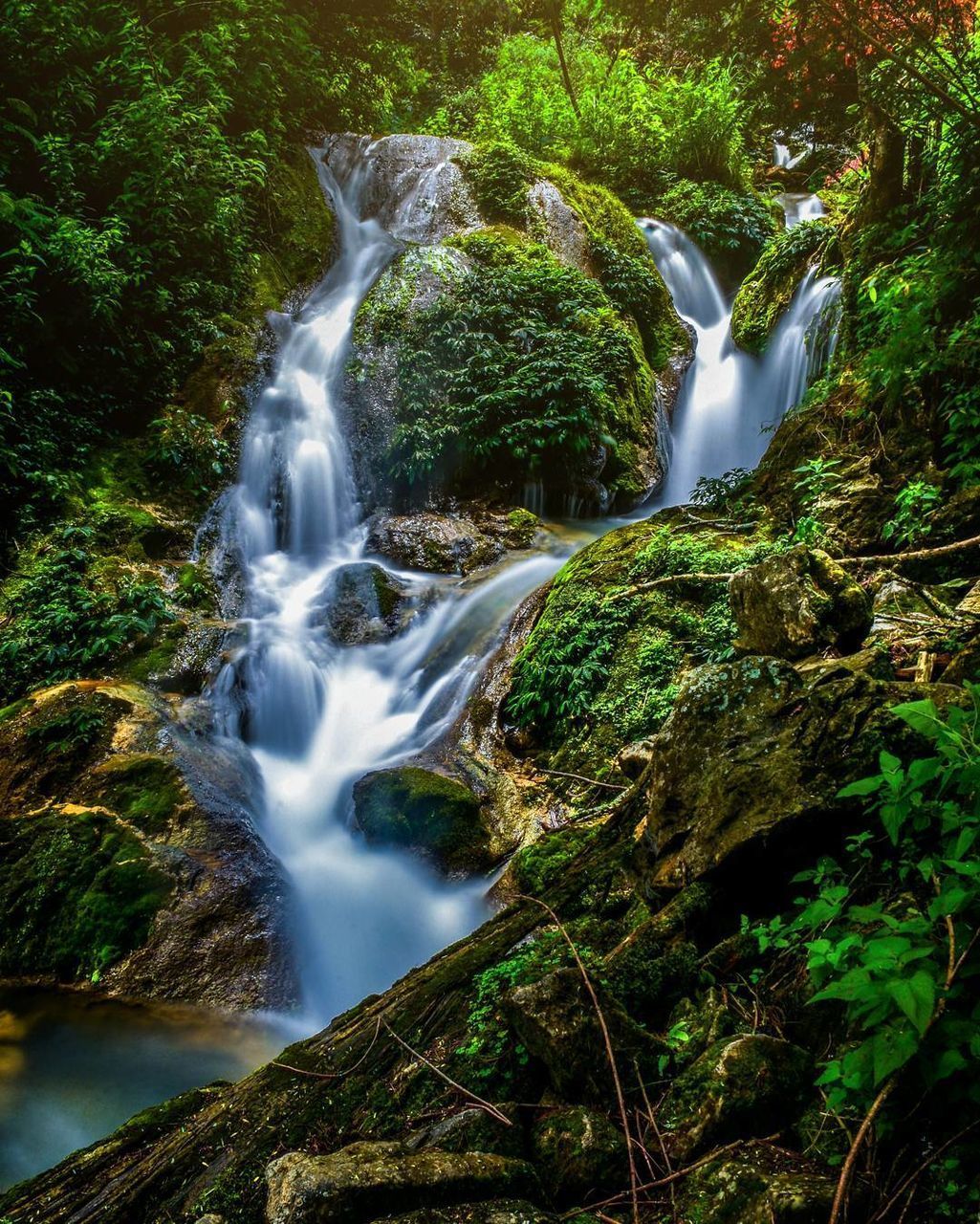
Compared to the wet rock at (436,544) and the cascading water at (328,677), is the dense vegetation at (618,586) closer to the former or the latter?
the cascading water at (328,677)

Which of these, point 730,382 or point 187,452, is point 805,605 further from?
point 730,382

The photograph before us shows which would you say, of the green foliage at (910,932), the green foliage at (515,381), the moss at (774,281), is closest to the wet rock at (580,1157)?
the green foliage at (910,932)

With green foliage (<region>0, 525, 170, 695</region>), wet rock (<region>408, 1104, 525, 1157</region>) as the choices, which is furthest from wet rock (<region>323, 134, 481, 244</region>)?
wet rock (<region>408, 1104, 525, 1157</region>)

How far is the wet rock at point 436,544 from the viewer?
27.6 feet

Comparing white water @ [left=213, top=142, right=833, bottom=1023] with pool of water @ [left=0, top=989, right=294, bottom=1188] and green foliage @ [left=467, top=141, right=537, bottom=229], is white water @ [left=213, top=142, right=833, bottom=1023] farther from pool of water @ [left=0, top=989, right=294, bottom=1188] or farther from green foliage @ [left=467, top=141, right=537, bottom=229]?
green foliage @ [left=467, top=141, right=537, bottom=229]

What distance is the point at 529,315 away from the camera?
34.7 feet

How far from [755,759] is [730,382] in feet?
34.3

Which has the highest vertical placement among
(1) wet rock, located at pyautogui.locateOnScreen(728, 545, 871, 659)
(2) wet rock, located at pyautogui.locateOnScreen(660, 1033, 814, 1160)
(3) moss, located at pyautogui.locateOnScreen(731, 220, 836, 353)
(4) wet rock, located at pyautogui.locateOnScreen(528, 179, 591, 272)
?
(4) wet rock, located at pyautogui.locateOnScreen(528, 179, 591, 272)

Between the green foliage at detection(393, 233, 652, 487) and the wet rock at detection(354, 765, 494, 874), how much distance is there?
18.4ft

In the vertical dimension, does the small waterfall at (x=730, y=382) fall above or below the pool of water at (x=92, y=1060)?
above

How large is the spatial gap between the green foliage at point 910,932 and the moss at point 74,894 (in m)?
3.74

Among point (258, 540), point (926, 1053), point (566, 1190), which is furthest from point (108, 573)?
point (926, 1053)

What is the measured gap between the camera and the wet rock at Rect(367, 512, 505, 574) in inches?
331

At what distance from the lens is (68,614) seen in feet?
19.7
